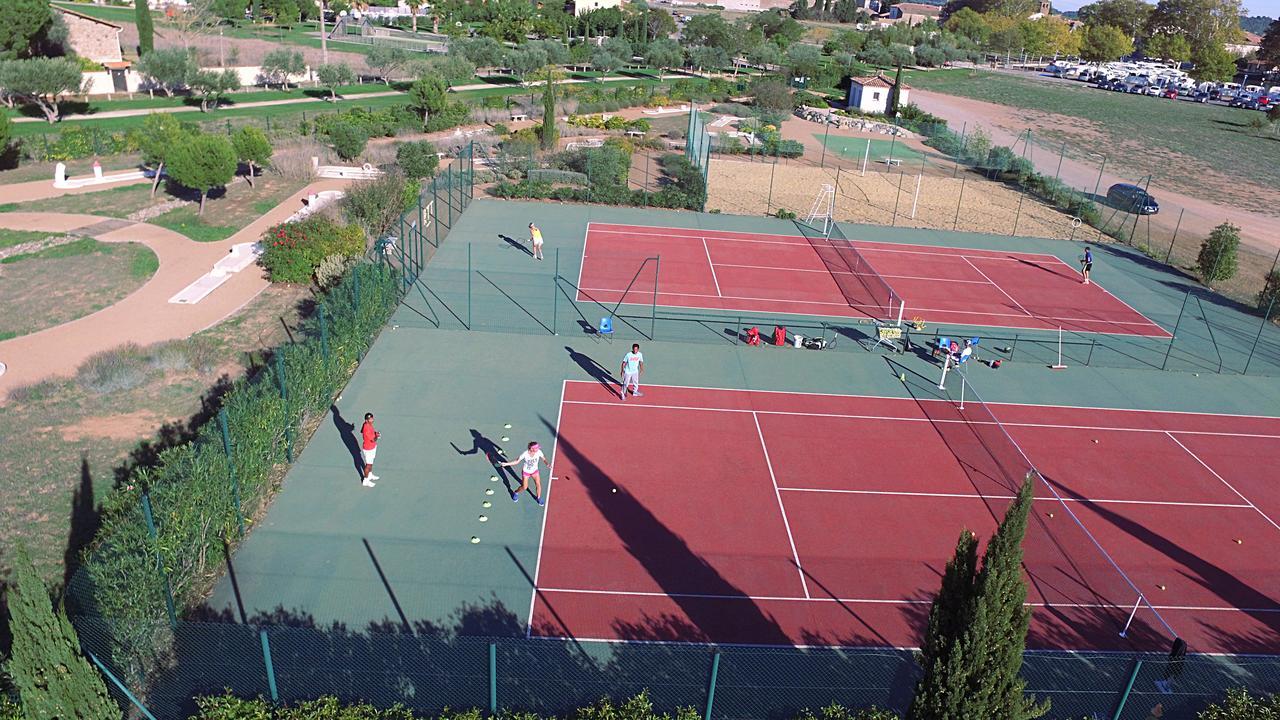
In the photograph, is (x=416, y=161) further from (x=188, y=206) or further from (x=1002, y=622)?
(x=1002, y=622)

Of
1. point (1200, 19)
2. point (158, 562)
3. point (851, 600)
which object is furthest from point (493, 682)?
point (1200, 19)

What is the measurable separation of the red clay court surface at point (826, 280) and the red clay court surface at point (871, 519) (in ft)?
21.3

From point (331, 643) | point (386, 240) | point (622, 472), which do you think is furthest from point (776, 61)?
point (331, 643)

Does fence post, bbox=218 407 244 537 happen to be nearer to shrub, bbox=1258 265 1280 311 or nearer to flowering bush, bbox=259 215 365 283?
flowering bush, bbox=259 215 365 283

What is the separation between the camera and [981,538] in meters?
15.3

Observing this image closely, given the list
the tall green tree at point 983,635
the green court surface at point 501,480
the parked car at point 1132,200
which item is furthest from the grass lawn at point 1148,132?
the tall green tree at point 983,635

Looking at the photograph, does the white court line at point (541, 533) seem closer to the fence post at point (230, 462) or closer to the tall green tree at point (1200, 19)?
the fence post at point (230, 462)

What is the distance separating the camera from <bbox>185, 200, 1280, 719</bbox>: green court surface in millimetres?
11039

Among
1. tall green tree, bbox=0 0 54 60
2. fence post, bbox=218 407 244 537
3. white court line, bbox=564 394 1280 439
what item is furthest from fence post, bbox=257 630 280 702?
tall green tree, bbox=0 0 54 60

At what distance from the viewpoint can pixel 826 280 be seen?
29.3 meters

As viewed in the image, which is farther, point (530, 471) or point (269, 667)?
point (530, 471)

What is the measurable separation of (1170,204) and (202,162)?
159ft

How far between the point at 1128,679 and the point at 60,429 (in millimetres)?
18760

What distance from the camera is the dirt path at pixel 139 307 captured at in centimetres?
1995
